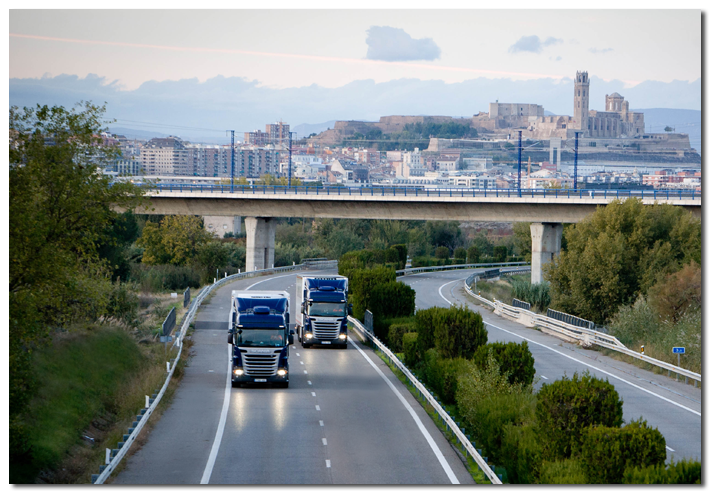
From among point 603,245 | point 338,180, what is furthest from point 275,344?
point 338,180

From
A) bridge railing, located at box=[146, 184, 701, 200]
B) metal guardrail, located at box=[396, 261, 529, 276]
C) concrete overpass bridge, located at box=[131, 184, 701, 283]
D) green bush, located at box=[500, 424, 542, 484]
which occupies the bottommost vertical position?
metal guardrail, located at box=[396, 261, 529, 276]

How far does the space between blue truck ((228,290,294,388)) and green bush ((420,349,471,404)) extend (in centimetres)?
525

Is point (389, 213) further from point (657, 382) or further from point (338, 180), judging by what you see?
point (338, 180)

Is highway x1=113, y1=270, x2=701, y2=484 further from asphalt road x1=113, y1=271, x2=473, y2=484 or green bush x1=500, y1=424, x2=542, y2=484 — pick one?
green bush x1=500, y1=424, x2=542, y2=484

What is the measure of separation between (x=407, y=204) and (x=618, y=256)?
22904 millimetres

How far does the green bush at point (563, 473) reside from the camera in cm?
1424

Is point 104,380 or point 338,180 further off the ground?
point 338,180

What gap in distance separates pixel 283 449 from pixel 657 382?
17.5 metres

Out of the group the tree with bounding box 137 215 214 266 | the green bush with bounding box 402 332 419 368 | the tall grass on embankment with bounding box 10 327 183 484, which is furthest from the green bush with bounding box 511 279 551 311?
the tall grass on embankment with bounding box 10 327 183 484

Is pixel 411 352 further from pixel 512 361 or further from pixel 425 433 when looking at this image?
pixel 425 433

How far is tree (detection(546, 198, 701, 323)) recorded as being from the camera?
50188 millimetres

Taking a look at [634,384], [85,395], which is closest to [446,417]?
[634,384]

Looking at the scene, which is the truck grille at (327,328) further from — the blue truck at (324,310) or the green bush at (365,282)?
the green bush at (365,282)
